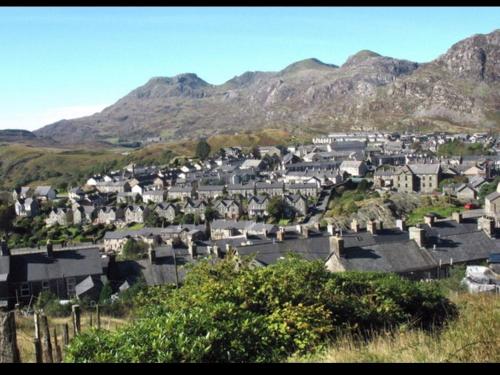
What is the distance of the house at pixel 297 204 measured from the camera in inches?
2854

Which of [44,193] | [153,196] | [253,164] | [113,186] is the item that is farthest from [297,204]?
[44,193]

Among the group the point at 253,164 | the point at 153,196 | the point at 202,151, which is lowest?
the point at 153,196

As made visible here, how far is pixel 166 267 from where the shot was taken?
33.3 metres

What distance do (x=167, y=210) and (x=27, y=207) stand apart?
24.8m

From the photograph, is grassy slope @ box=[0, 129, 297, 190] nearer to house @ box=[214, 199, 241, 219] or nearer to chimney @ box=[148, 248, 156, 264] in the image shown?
house @ box=[214, 199, 241, 219]

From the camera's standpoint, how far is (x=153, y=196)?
92.3 metres

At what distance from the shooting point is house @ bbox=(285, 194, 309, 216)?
7250 cm

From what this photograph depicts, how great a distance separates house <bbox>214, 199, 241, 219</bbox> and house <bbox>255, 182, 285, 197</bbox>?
30.7 feet

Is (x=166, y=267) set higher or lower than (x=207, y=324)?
lower

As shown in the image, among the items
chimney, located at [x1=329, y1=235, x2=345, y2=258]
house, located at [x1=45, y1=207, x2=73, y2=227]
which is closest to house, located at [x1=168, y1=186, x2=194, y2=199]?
house, located at [x1=45, y1=207, x2=73, y2=227]

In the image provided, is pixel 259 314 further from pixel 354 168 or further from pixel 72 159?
pixel 72 159
